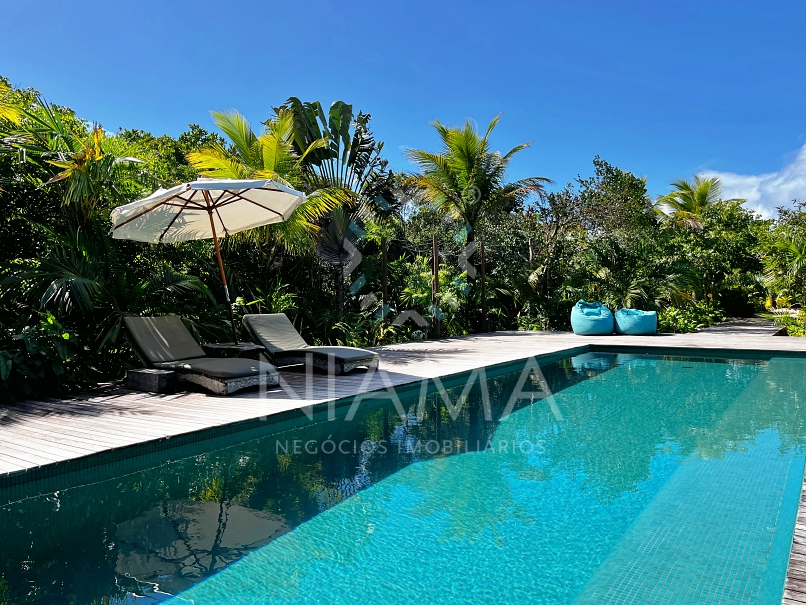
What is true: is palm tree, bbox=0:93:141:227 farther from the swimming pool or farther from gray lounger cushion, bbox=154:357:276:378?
the swimming pool

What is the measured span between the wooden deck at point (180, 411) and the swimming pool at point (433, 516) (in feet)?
0.78

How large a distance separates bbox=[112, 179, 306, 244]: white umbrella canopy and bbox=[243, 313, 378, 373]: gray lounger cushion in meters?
1.44

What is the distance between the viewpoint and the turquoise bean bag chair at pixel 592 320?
13297 mm

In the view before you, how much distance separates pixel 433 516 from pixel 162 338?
4762 millimetres

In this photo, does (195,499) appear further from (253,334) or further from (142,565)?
(253,334)

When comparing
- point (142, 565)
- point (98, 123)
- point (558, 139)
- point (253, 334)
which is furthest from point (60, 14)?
point (558, 139)

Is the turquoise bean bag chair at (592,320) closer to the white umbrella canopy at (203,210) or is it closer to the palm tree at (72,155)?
the white umbrella canopy at (203,210)

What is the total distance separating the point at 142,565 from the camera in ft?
9.49

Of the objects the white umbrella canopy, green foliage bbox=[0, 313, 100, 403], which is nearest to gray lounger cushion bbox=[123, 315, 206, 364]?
green foliage bbox=[0, 313, 100, 403]

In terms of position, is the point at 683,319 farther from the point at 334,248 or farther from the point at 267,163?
the point at 267,163

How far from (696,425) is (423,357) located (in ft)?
15.2

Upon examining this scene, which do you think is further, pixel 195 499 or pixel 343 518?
pixel 195 499

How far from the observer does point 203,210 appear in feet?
25.4

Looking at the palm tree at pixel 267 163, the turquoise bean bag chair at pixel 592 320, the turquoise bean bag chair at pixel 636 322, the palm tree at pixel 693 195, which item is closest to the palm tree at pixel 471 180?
the turquoise bean bag chair at pixel 592 320
